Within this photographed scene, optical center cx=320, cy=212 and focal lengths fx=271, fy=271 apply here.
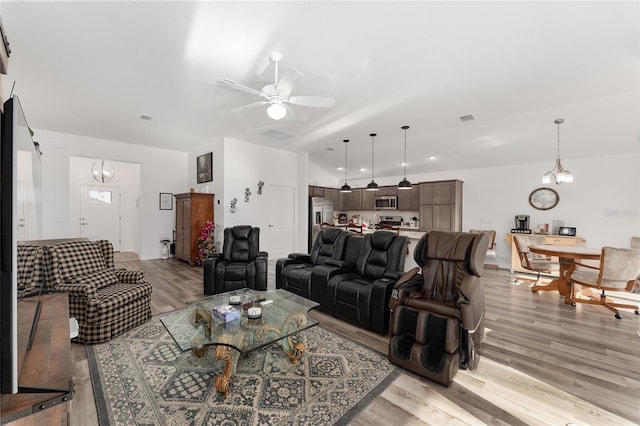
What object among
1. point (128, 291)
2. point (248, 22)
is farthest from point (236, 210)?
point (248, 22)

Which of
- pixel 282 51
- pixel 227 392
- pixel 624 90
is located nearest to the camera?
pixel 227 392

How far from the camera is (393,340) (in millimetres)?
2381

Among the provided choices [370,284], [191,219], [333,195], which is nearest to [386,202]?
[333,195]

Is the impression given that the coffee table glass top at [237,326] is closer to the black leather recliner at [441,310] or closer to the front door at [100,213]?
the black leather recliner at [441,310]

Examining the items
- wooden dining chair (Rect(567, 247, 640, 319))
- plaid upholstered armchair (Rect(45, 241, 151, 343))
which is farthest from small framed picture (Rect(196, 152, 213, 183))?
wooden dining chair (Rect(567, 247, 640, 319))

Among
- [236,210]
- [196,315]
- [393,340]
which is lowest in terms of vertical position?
[393,340]

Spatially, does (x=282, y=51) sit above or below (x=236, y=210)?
above

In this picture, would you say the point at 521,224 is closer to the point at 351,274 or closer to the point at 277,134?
the point at 351,274

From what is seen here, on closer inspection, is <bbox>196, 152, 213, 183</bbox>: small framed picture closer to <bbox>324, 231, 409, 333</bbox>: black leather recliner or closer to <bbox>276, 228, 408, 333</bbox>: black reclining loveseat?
<bbox>276, 228, 408, 333</bbox>: black reclining loveseat

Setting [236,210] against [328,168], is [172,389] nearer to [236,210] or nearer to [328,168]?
[236,210]

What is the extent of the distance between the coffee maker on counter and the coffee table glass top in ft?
19.3

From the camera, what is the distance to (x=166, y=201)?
7184 millimetres

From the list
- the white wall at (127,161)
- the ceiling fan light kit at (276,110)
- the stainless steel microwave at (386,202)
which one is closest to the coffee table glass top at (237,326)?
the ceiling fan light kit at (276,110)

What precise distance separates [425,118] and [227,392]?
185 inches
